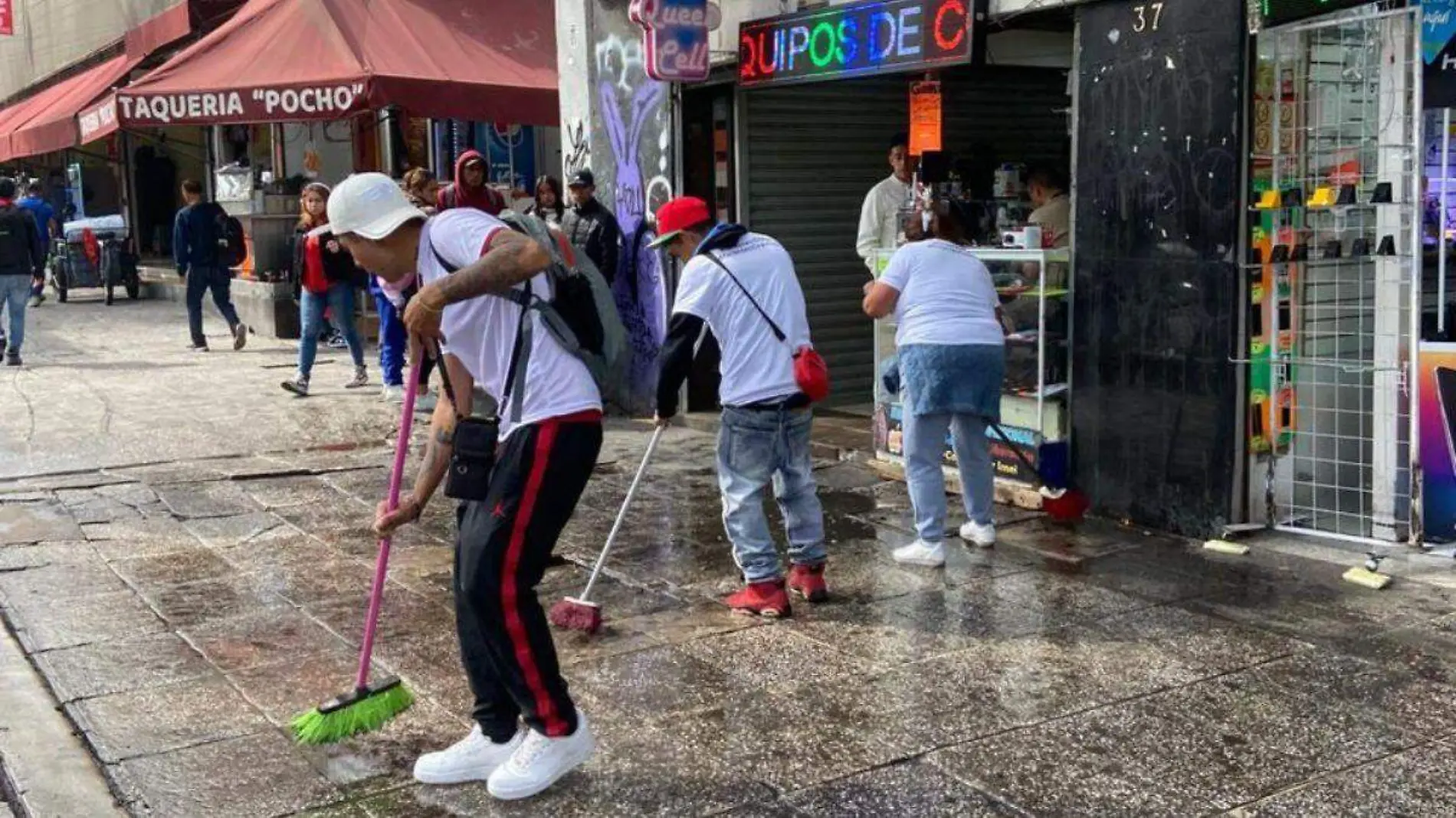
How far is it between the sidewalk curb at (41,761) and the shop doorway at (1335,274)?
5.22 m

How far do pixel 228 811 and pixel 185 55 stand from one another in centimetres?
1228

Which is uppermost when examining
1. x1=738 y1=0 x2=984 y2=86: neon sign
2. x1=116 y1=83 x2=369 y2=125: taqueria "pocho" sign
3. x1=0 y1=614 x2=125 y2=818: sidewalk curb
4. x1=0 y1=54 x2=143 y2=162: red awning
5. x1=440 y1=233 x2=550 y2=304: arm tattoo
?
x1=0 y1=54 x2=143 y2=162: red awning

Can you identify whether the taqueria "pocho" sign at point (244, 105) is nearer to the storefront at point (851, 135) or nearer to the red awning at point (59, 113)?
the storefront at point (851, 135)

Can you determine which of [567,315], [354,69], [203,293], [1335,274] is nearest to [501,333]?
[567,315]

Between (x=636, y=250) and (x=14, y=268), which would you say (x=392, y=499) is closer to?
(x=636, y=250)

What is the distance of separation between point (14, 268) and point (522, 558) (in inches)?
469

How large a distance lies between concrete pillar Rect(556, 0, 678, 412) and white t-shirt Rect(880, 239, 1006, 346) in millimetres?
3976

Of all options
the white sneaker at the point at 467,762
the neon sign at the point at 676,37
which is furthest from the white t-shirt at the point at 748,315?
the neon sign at the point at 676,37

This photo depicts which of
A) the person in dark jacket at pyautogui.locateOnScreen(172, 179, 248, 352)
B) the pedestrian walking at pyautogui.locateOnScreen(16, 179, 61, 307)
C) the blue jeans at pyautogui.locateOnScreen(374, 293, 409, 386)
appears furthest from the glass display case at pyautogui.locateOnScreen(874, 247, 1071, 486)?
the pedestrian walking at pyautogui.locateOnScreen(16, 179, 61, 307)

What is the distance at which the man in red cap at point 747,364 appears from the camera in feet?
19.6

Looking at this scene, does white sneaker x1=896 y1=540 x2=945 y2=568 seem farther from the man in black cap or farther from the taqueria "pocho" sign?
the taqueria "pocho" sign

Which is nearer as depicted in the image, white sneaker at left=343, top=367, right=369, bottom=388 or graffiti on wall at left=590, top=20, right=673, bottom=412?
graffiti on wall at left=590, top=20, right=673, bottom=412

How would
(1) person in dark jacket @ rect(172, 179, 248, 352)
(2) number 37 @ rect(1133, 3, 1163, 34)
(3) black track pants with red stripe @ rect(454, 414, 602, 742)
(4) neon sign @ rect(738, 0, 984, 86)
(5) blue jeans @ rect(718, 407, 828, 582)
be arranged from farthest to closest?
(1) person in dark jacket @ rect(172, 179, 248, 352)
(4) neon sign @ rect(738, 0, 984, 86)
(2) number 37 @ rect(1133, 3, 1163, 34)
(5) blue jeans @ rect(718, 407, 828, 582)
(3) black track pants with red stripe @ rect(454, 414, 602, 742)

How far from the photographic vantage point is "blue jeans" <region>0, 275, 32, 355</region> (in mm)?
14227
